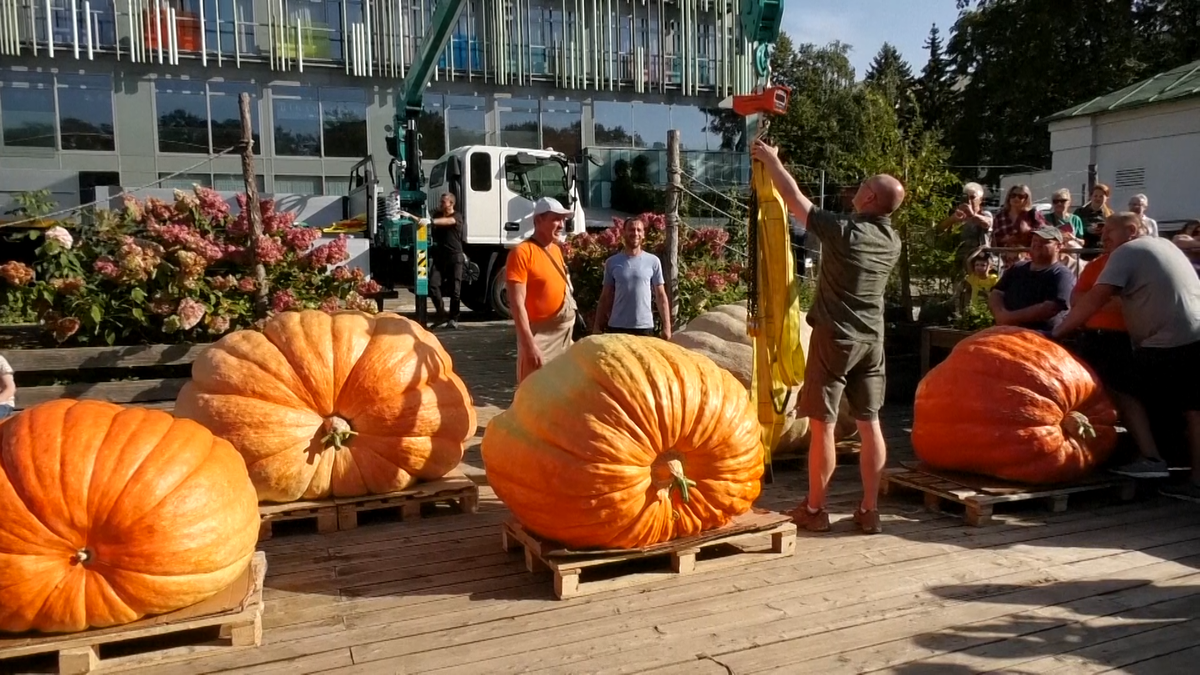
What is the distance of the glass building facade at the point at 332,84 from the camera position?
19.2m

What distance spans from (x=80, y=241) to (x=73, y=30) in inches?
656

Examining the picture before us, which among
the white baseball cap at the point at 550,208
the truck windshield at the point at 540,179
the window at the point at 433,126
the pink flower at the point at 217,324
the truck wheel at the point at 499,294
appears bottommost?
the truck wheel at the point at 499,294

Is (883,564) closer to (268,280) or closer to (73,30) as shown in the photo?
(268,280)

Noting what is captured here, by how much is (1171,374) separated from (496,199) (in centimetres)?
971

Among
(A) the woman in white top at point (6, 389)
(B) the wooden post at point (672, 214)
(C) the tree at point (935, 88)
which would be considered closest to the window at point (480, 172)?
(B) the wooden post at point (672, 214)

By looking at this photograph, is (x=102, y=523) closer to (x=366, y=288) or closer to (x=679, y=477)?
(x=679, y=477)

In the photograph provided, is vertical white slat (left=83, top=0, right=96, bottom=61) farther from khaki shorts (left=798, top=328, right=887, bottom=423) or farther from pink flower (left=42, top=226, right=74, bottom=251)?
khaki shorts (left=798, top=328, right=887, bottom=423)

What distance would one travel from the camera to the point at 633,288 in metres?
5.78

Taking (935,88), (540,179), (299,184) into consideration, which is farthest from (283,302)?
(935,88)

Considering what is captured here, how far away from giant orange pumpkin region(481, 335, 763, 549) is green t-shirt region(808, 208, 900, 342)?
72cm

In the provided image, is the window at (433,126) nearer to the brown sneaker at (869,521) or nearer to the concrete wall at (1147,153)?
the concrete wall at (1147,153)

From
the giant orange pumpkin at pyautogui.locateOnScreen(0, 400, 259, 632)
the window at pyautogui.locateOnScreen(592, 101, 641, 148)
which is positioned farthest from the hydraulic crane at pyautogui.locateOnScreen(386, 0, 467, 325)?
the window at pyautogui.locateOnScreen(592, 101, 641, 148)

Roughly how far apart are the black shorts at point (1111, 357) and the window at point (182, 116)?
20036 mm

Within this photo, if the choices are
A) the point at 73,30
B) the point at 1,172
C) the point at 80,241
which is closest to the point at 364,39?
the point at 73,30
